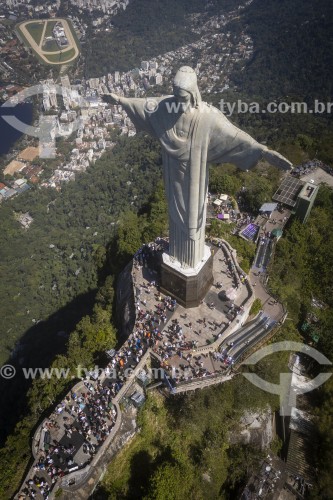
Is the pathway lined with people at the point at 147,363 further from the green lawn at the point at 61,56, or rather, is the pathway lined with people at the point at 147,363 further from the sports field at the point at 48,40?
the sports field at the point at 48,40

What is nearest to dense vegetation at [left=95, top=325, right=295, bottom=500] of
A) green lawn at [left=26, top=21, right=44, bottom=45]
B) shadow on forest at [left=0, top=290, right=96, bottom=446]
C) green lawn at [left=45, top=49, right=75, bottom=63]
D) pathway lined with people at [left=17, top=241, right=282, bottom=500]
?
pathway lined with people at [left=17, top=241, right=282, bottom=500]

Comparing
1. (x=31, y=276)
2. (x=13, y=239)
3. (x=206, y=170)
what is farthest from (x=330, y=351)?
(x=13, y=239)

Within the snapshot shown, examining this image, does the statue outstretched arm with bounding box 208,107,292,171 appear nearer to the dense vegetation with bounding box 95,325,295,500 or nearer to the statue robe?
the statue robe

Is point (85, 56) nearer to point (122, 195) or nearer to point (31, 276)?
point (122, 195)

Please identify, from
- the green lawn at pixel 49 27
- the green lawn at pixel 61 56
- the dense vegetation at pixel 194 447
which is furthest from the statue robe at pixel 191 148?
the green lawn at pixel 49 27

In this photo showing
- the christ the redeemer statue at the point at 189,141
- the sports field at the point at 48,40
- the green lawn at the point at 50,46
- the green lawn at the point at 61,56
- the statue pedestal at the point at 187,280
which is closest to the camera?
the christ the redeemer statue at the point at 189,141

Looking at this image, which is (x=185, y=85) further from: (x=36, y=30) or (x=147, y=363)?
(x=36, y=30)
